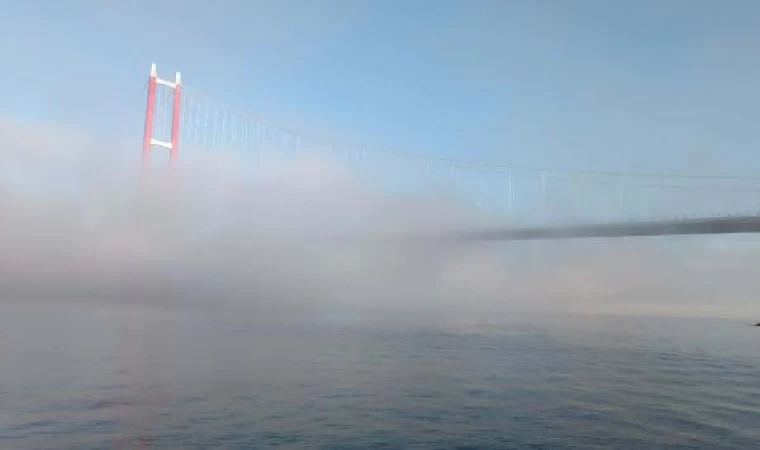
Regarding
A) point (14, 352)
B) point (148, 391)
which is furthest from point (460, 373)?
point (14, 352)

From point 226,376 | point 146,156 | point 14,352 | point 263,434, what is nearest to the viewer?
point 263,434

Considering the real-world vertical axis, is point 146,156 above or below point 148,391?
above

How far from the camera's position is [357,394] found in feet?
46.8

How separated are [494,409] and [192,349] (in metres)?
12.3

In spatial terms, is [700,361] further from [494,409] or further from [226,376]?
[226,376]

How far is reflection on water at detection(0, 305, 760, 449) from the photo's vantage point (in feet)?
34.3

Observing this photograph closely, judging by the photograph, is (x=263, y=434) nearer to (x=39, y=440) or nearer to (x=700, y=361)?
(x=39, y=440)

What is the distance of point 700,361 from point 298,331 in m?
16.3

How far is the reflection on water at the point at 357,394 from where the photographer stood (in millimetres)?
10461

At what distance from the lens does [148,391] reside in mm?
13961

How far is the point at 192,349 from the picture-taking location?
22.4m

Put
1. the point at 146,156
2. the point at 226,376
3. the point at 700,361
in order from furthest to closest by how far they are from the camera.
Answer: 1. the point at 146,156
2. the point at 700,361
3. the point at 226,376

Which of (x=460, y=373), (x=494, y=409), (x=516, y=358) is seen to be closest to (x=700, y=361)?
(x=516, y=358)

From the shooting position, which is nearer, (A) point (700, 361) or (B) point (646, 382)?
(B) point (646, 382)
